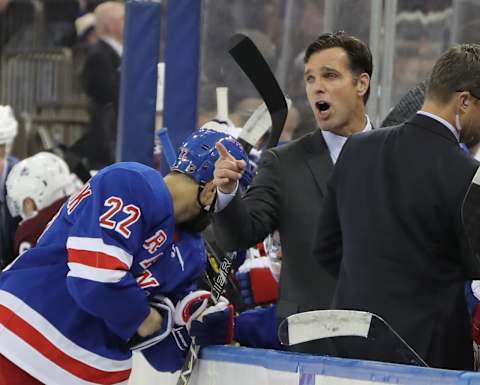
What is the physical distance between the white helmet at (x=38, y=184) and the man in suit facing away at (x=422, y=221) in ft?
10.2

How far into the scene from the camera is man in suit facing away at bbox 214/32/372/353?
170 inches

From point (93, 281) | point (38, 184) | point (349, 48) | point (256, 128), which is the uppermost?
point (349, 48)

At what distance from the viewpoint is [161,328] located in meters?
4.10

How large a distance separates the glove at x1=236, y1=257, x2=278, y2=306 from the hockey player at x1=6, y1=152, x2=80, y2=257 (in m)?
1.60

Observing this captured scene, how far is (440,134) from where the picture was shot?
3.66 meters

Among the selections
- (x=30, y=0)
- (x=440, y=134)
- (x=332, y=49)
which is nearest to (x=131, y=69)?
(x=332, y=49)

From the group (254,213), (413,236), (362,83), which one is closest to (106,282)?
(254,213)

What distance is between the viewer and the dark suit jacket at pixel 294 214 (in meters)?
4.35

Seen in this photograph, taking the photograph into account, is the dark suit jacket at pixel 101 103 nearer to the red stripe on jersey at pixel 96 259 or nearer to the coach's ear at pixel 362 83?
the coach's ear at pixel 362 83

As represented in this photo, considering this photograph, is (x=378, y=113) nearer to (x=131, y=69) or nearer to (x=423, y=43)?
(x=423, y=43)

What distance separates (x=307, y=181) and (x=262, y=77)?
82 centimetres

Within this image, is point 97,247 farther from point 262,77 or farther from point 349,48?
point 262,77

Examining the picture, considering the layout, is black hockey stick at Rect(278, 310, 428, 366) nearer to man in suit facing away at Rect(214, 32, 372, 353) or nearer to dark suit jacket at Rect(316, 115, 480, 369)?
dark suit jacket at Rect(316, 115, 480, 369)

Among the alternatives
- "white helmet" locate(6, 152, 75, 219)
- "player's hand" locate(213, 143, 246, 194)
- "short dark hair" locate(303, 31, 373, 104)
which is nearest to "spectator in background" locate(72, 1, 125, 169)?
"white helmet" locate(6, 152, 75, 219)
